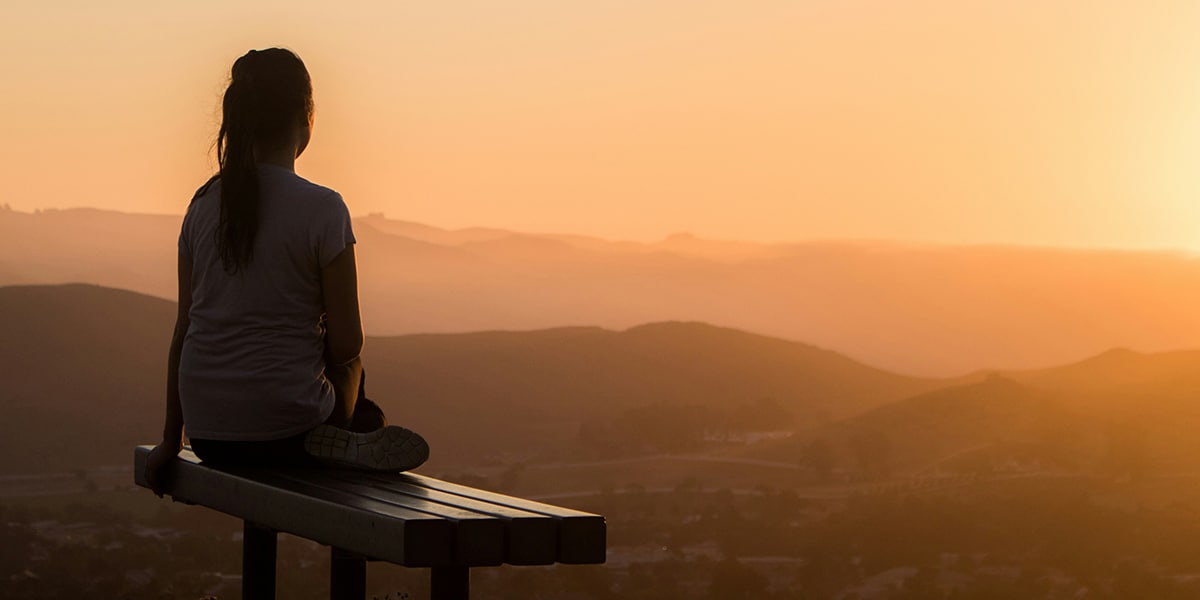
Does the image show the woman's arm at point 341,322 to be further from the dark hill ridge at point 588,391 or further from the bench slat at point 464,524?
the dark hill ridge at point 588,391

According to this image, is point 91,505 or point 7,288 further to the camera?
point 7,288

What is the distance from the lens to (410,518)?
153 inches

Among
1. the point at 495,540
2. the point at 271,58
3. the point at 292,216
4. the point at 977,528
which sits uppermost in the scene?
the point at 271,58

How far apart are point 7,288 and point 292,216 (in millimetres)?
158428

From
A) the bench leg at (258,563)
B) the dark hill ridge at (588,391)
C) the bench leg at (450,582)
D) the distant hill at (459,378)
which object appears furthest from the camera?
the dark hill ridge at (588,391)

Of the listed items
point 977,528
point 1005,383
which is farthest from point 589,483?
point 1005,383

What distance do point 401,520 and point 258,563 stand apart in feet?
7.76

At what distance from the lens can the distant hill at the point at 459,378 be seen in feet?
409

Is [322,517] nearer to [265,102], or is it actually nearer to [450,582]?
[450,582]

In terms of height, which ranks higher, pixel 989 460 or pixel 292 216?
pixel 292 216

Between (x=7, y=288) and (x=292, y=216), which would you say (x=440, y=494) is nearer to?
(x=292, y=216)

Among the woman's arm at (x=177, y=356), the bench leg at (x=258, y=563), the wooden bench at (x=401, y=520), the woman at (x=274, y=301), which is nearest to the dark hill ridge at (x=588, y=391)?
the bench leg at (x=258, y=563)

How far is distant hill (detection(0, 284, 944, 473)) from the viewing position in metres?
125

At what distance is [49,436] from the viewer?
120m
